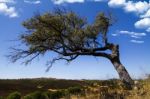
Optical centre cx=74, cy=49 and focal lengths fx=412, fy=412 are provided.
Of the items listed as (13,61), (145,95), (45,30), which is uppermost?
(45,30)

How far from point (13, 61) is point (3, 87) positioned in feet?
49.4

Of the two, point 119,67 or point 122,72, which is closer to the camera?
point 122,72

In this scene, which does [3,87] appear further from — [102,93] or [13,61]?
[102,93]

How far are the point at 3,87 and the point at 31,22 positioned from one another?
18.1m

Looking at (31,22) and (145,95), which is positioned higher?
(31,22)

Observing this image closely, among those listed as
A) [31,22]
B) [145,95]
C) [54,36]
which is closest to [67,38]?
[54,36]

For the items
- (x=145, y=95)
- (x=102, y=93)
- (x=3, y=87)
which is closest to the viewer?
(x=145, y=95)

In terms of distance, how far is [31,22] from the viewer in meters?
39.3

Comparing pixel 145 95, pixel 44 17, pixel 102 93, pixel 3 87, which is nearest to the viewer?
pixel 145 95

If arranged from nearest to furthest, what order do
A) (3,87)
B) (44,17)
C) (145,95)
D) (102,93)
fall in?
1. (145,95)
2. (102,93)
3. (44,17)
4. (3,87)

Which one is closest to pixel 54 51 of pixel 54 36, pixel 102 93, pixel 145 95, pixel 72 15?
pixel 54 36

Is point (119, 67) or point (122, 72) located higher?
point (119, 67)

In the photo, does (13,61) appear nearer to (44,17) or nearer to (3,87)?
(44,17)

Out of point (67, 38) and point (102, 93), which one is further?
point (67, 38)
